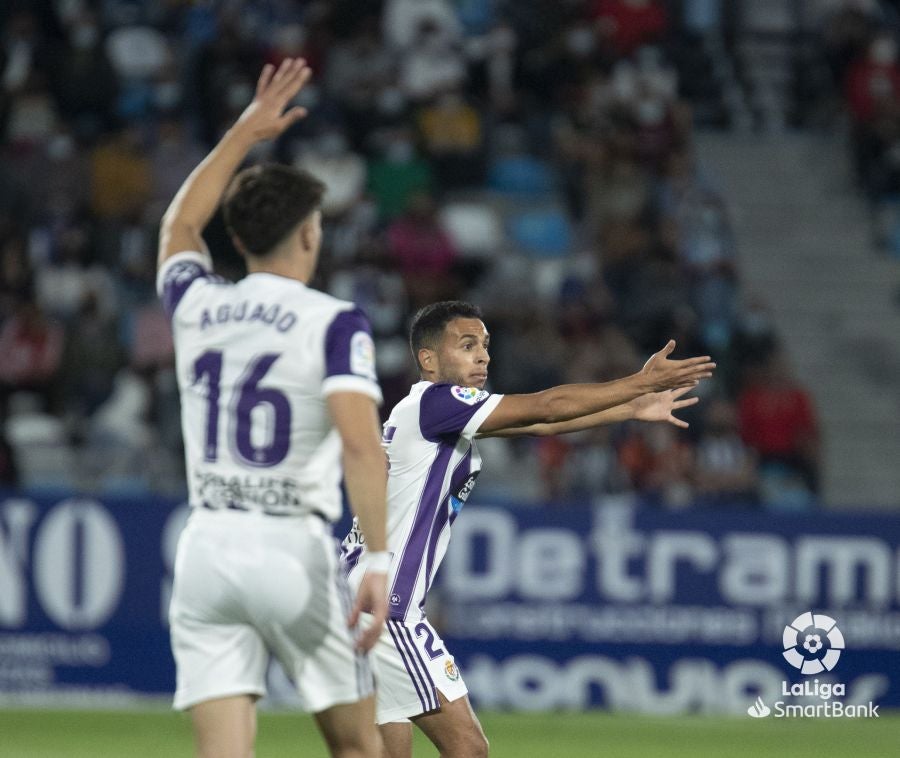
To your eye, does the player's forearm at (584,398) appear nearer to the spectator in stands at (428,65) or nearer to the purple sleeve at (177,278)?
the purple sleeve at (177,278)

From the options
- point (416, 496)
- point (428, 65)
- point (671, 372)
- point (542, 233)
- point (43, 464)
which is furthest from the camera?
point (428, 65)

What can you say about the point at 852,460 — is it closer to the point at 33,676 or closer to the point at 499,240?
the point at 499,240

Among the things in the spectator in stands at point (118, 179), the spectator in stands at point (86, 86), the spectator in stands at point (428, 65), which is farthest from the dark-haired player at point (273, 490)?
the spectator in stands at point (428, 65)

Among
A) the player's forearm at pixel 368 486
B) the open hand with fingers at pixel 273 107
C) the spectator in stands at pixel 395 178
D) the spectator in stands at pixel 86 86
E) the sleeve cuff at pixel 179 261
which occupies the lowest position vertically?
the player's forearm at pixel 368 486

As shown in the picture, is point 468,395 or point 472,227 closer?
point 468,395

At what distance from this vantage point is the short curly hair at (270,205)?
14.9 feet

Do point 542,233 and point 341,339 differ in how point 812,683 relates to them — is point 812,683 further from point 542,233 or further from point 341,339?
point 341,339

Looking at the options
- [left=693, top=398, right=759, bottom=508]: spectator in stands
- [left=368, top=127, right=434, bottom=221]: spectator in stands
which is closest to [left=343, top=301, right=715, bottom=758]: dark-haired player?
[left=693, top=398, right=759, bottom=508]: spectator in stands

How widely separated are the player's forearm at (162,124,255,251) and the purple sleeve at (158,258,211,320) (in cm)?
13

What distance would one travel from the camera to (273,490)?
4.49 metres

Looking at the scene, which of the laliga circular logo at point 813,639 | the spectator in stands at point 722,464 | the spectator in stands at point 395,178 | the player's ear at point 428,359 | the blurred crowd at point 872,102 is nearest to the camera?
the player's ear at point 428,359

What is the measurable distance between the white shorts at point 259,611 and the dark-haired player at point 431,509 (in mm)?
1083

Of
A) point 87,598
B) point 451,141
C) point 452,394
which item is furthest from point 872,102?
point 452,394

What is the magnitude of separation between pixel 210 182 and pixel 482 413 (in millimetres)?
1287
